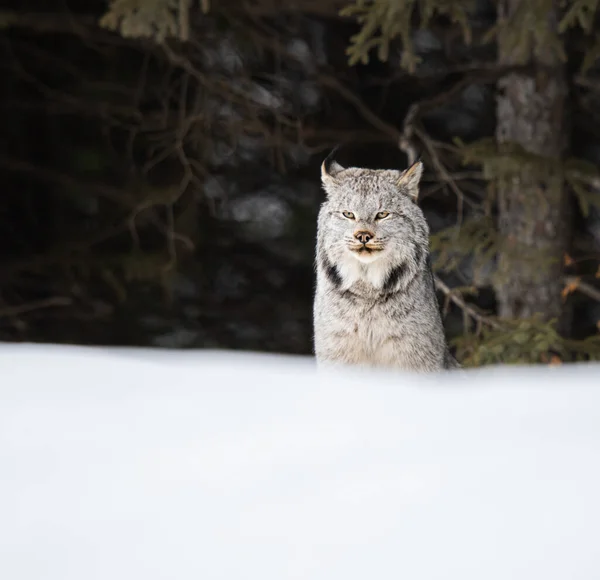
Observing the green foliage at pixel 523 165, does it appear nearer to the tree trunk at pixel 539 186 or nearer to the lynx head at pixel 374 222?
the tree trunk at pixel 539 186

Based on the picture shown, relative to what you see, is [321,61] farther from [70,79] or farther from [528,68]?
[528,68]

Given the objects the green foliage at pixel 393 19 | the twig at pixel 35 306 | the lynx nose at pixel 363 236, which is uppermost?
the green foliage at pixel 393 19

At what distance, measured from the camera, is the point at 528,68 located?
6.50 metres

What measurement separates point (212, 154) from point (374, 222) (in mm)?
6009

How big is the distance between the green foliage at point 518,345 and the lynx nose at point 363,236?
6.87 ft

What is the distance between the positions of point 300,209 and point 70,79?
2.76 m

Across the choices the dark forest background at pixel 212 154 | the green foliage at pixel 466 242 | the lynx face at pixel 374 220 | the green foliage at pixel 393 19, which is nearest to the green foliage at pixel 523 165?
the green foliage at pixel 466 242

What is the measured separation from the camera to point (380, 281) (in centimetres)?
382

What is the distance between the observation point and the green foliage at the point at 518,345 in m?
5.61

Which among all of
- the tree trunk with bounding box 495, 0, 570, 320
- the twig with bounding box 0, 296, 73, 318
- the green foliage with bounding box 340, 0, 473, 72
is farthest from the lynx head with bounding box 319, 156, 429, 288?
the twig with bounding box 0, 296, 73, 318

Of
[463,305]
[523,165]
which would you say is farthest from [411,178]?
[523,165]

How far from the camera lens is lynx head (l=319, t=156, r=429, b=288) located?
373 centimetres

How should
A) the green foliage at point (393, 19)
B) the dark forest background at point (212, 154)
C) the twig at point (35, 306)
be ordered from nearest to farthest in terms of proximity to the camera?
the green foliage at point (393, 19) < the dark forest background at point (212, 154) < the twig at point (35, 306)

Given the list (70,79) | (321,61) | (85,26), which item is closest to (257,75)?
(321,61)
